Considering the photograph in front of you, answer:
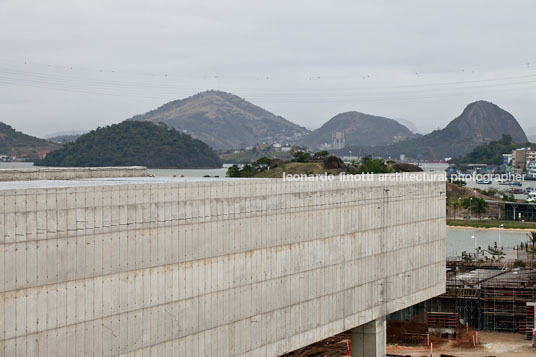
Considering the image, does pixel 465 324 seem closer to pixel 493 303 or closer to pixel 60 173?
pixel 493 303

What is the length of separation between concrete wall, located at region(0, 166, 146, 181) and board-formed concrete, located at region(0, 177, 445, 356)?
605 centimetres

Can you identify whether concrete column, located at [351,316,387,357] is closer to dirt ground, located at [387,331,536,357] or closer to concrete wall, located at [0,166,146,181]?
dirt ground, located at [387,331,536,357]

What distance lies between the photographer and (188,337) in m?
31.6

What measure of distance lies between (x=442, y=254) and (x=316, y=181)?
17.3 metres

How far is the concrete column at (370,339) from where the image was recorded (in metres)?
46.0

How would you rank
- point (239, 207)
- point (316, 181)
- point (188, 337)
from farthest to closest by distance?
point (316, 181)
point (239, 207)
point (188, 337)

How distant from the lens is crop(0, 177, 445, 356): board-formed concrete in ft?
84.3

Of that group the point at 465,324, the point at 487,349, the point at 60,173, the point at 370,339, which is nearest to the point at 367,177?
the point at 370,339

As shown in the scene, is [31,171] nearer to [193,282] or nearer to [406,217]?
[193,282]

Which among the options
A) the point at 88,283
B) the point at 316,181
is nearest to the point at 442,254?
the point at 316,181

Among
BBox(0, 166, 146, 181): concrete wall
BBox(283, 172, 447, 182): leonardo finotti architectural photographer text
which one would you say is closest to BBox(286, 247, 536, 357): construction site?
BBox(283, 172, 447, 182): leonardo finotti architectural photographer text

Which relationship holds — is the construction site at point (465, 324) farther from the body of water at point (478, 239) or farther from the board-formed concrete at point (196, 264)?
the body of water at point (478, 239)

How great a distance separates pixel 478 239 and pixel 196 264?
118 m

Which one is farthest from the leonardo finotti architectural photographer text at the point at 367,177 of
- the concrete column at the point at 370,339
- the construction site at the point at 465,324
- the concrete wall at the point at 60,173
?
the construction site at the point at 465,324
